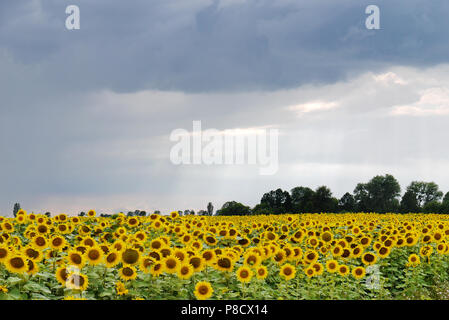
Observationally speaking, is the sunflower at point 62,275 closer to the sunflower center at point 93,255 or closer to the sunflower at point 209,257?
the sunflower center at point 93,255

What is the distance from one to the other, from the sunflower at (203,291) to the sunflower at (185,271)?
33cm

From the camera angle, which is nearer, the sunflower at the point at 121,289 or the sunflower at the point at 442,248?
the sunflower at the point at 121,289

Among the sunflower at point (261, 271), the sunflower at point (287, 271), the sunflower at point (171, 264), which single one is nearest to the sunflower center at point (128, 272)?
the sunflower at point (171, 264)

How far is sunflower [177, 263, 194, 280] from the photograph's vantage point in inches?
358

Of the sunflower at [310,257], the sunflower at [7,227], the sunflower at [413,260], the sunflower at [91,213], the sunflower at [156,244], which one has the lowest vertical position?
the sunflower at [413,260]

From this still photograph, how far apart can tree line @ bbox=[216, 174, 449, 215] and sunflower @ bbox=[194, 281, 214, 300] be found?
46778mm

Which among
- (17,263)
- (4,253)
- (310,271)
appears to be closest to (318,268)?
(310,271)

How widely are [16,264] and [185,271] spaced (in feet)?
10.3

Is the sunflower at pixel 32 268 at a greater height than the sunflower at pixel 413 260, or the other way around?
the sunflower at pixel 32 268

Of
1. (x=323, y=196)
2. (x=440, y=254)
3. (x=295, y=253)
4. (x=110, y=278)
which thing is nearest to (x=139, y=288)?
(x=110, y=278)

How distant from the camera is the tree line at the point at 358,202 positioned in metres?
62.0
